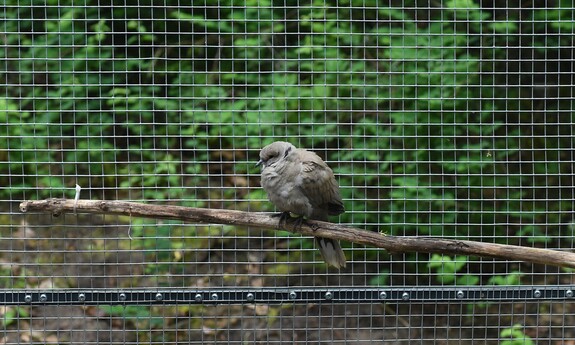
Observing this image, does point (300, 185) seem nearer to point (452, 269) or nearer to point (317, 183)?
point (317, 183)

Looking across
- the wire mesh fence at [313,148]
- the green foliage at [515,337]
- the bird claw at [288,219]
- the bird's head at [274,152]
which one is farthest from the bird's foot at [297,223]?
the green foliage at [515,337]

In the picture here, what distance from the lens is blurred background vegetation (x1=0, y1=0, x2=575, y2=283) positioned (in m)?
3.57

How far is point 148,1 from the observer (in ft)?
13.6

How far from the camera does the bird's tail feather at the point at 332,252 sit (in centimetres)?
309

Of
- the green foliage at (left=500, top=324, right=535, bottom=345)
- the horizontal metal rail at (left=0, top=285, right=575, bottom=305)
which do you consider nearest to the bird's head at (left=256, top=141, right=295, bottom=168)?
the horizontal metal rail at (left=0, top=285, right=575, bottom=305)

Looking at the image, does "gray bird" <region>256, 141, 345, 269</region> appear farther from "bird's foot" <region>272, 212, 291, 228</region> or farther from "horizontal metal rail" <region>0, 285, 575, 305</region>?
"horizontal metal rail" <region>0, 285, 575, 305</region>

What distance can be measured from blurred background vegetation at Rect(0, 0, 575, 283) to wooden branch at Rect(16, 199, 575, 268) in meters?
0.65

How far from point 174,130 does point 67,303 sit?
140cm

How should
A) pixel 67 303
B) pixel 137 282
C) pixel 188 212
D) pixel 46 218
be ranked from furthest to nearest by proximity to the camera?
pixel 46 218, pixel 137 282, pixel 67 303, pixel 188 212

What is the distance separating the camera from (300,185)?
3021 mm

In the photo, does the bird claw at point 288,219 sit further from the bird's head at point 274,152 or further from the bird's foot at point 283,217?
the bird's head at point 274,152

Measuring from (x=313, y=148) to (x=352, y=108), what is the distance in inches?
15.5

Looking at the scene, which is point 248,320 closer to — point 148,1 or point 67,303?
point 67,303

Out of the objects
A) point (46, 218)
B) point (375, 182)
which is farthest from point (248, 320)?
point (46, 218)
